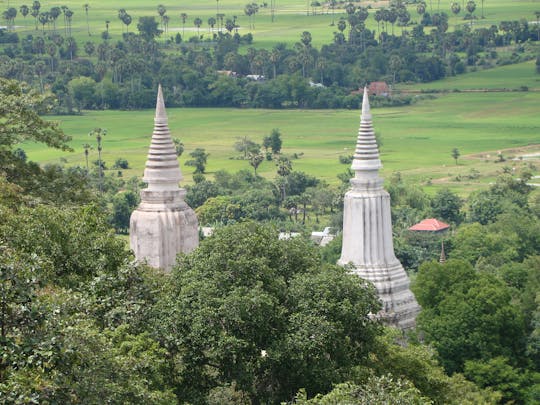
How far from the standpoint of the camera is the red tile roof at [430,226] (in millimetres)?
88625

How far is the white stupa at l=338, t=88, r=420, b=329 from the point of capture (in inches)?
1401

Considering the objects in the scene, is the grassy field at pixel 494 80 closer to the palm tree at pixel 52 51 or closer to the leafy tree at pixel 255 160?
the palm tree at pixel 52 51

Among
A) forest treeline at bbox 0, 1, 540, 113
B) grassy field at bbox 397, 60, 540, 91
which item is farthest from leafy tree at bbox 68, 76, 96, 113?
grassy field at bbox 397, 60, 540, 91

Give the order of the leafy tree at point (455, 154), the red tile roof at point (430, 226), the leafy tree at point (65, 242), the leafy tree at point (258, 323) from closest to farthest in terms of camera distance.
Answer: the leafy tree at point (258, 323) → the leafy tree at point (65, 242) → the red tile roof at point (430, 226) → the leafy tree at point (455, 154)

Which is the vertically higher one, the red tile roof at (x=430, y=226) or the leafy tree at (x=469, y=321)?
the leafy tree at (x=469, y=321)

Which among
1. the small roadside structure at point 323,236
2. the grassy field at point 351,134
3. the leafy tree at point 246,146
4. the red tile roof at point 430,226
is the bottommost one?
the grassy field at point 351,134

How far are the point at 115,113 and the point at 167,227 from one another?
425ft

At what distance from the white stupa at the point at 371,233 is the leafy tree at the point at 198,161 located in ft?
269

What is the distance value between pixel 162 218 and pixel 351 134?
109648mm

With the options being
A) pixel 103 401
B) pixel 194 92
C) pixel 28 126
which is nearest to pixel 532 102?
pixel 194 92

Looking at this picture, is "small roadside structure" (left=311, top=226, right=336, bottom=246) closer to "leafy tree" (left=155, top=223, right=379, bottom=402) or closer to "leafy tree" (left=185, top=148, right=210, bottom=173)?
"leafy tree" (left=185, top=148, right=210, bottom=173)

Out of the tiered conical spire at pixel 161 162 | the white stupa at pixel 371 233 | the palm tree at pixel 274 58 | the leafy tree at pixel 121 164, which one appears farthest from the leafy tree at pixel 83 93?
the tiered conical spire at pixel 161 162

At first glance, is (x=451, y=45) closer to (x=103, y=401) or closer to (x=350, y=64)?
(x=350, y=64)

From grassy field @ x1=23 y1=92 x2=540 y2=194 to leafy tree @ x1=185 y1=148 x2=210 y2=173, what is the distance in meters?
0.76
